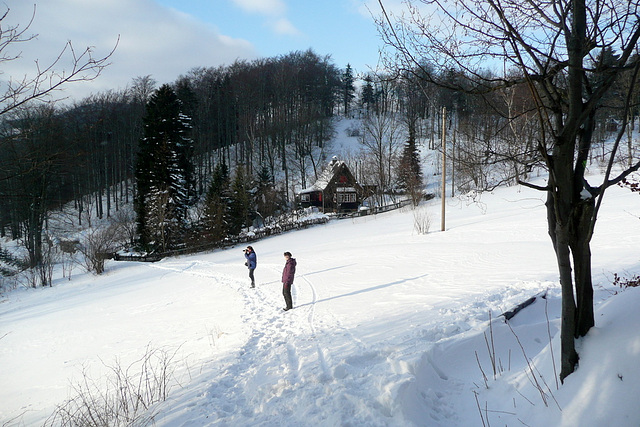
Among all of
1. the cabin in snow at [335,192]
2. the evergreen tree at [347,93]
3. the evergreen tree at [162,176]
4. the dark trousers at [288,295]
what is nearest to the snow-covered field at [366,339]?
the dark trousers at [288,295]

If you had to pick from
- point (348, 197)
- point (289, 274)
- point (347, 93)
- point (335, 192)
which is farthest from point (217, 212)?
point (347, 93)

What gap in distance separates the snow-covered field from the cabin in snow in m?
23.1

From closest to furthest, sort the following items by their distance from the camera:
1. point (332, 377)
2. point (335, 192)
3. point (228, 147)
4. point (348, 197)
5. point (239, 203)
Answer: point (332, 377) < point (239, 203) < point (335, 192) < point (348, 197) < point (228, 147)

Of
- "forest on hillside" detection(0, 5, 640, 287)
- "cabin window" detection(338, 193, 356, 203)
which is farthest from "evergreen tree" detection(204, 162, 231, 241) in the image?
"cabin window" detection(338, 193, 356, 203)

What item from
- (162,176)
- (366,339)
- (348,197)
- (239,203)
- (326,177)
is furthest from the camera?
(348,197)

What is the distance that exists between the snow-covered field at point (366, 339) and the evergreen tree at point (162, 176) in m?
11.5

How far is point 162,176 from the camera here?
30562 millimetres

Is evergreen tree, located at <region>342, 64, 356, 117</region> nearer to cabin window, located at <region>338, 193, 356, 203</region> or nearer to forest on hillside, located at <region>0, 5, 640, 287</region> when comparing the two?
forest on hillside, located at <region>0, 5, 640, 287</region>

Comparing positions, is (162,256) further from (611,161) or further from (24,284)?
(611,161)

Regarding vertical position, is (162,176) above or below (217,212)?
above

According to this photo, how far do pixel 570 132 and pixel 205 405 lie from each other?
15.0ft

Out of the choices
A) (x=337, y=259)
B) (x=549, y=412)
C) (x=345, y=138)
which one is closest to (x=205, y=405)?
(x=549, y=412)

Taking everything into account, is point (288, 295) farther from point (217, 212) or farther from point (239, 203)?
point (239, 203)

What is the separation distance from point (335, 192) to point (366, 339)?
3551 cm
